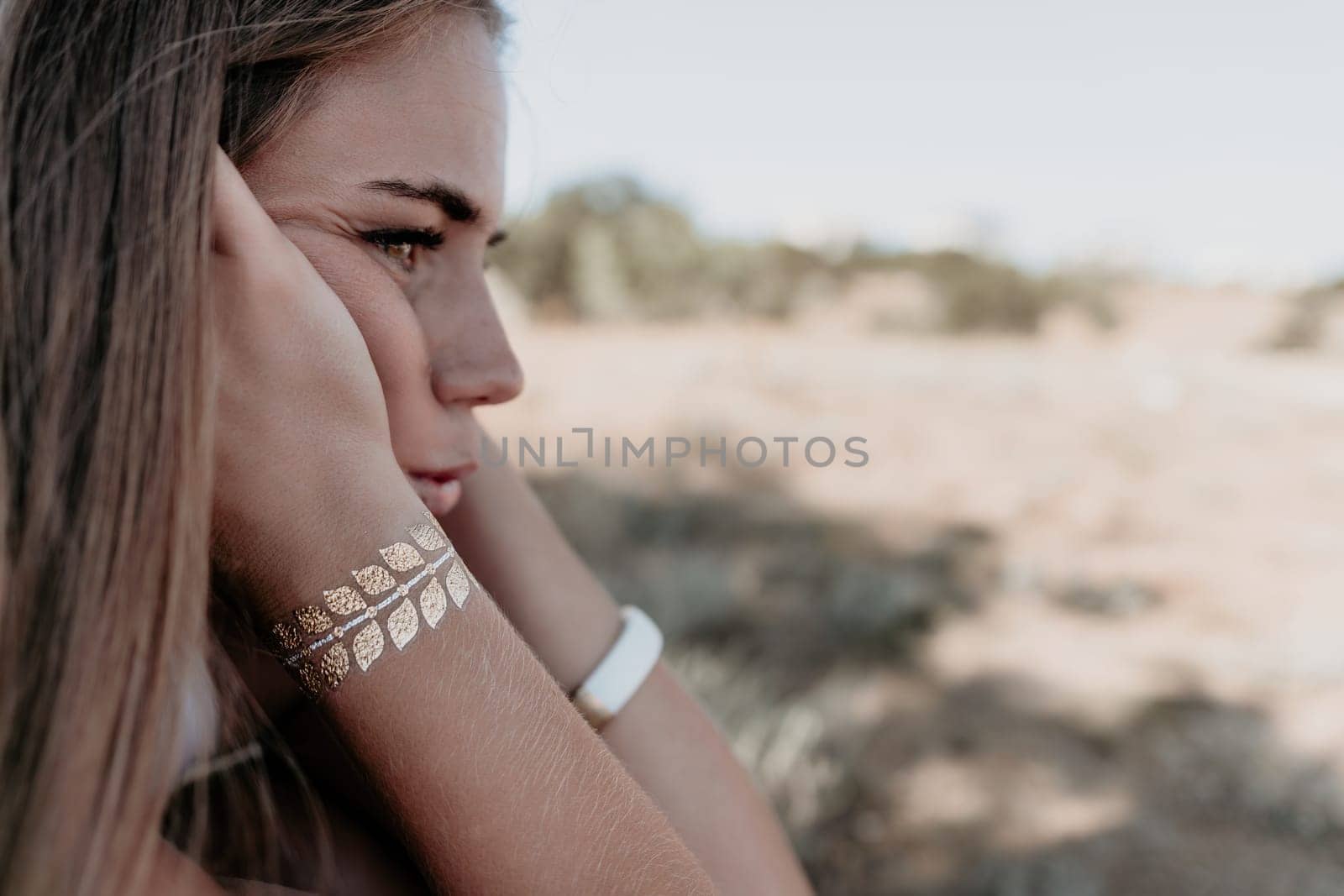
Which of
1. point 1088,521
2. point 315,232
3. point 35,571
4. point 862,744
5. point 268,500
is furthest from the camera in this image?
point 1088,521

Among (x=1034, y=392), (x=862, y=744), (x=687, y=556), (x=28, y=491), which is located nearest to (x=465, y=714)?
(x=28, y=491)

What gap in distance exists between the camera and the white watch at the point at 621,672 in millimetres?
1383

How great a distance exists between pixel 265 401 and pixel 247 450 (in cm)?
4

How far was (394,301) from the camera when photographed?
3.76 feet

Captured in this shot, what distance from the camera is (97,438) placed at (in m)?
0.69

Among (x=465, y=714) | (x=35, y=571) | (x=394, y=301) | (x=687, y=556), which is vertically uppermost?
(x=394, y=301)

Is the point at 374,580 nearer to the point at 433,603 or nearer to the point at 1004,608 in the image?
the point at 433,603

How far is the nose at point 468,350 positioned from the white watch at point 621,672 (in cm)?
46

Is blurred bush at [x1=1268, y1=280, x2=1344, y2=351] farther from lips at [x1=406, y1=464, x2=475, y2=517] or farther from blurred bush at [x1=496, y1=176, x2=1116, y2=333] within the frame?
lips at [x1=406, y1=464, x2=475, y2=517]

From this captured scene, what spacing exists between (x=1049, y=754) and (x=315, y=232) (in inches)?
160

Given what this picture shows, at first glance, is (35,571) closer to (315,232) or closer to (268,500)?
(268,500)

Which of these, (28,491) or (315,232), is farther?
(315,232)

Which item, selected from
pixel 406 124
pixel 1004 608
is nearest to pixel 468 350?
pixel 406 124

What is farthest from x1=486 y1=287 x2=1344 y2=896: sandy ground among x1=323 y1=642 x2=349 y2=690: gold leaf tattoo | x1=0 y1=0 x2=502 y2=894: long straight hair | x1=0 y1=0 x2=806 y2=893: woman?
x1=0 y1=0 x2=502 y2=894: long straight hair
